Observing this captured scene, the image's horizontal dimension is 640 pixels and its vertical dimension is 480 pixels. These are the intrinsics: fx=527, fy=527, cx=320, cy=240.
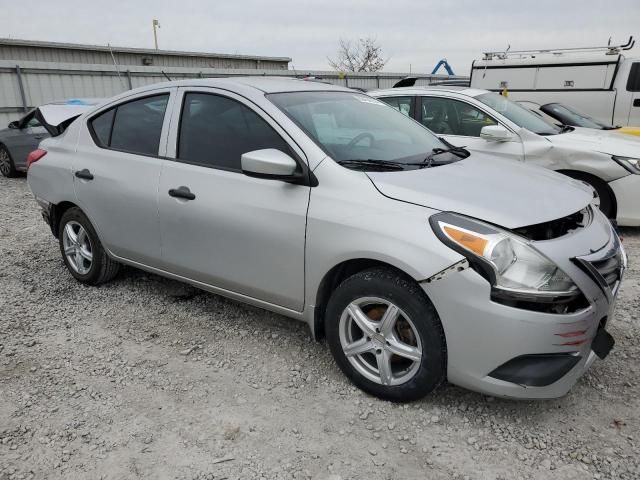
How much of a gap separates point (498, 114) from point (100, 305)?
4589 mm

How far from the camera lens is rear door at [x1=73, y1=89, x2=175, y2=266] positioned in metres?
3.66

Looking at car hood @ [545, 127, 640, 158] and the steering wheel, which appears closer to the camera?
the steering wheel

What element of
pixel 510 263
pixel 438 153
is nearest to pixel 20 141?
pixel 438 153

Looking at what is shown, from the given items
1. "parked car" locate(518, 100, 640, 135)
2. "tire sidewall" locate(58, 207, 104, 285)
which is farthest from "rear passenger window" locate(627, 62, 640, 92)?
"tire sidewall" locate(58, 207, 104, 285)

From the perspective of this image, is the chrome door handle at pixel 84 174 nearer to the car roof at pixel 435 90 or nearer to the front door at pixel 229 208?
the front door at pixel 229 208

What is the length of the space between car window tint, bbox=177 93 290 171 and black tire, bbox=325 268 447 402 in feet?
3.01

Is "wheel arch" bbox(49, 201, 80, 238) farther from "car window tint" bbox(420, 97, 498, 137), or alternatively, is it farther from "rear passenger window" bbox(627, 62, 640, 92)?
"rear passenger window" bbox(627, 62, 640, 92)

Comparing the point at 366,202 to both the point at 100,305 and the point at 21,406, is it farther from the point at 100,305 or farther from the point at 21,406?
the point at 100,305

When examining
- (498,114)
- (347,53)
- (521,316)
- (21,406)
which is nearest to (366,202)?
(521,316)

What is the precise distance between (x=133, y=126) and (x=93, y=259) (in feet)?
3.89

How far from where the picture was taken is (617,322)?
3.68 m

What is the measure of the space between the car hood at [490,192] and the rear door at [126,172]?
5.56 ft

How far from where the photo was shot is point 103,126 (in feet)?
13.6

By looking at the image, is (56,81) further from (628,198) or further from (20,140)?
(628,198)
